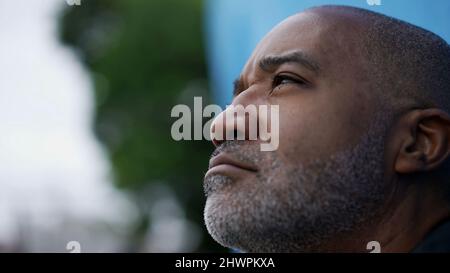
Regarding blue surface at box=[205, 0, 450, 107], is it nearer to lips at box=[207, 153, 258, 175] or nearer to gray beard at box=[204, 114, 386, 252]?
gray beard at box=[204, 114, 386, 252]

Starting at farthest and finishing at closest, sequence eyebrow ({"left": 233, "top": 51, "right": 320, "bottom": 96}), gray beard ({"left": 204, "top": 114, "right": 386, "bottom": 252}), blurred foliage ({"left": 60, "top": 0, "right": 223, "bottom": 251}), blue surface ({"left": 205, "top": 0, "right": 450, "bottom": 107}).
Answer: blurred foliage ({"left": 60, "top": 0, "right": 223, "bottom": 251})
blue surface ({"left": 205, "top": 0, "right": 450, "bottom": 107})
eyebrow ({"left": 233, "top": 51, "right": 320, "bottom": 96})
gray beard ({"left": 204, "top": 114, "right": 386, "bottom": 252})

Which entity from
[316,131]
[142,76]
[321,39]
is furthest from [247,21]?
[142,76]

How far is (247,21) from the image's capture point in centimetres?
239

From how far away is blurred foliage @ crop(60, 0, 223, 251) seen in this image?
7.92 metres

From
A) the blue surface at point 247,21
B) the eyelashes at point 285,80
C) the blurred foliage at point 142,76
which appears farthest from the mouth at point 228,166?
the blurred foliage at point 142,76

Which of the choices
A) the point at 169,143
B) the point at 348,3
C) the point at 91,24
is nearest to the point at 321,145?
the point at 348,3

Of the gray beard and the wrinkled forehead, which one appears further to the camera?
the wrinkled forehead

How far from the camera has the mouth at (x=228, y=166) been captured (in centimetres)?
150

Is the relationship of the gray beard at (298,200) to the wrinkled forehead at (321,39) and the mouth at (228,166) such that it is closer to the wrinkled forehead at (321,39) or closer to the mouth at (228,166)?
the mouth at (228,166)

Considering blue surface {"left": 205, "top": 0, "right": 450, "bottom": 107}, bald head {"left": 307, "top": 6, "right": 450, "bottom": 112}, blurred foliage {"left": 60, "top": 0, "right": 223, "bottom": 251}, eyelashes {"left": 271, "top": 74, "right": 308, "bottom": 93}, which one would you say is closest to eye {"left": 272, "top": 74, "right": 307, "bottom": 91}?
eyelashes {"left": 271, "top": 74, "right": 308, "bottom": 93}

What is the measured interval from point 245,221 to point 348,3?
0.73 m
